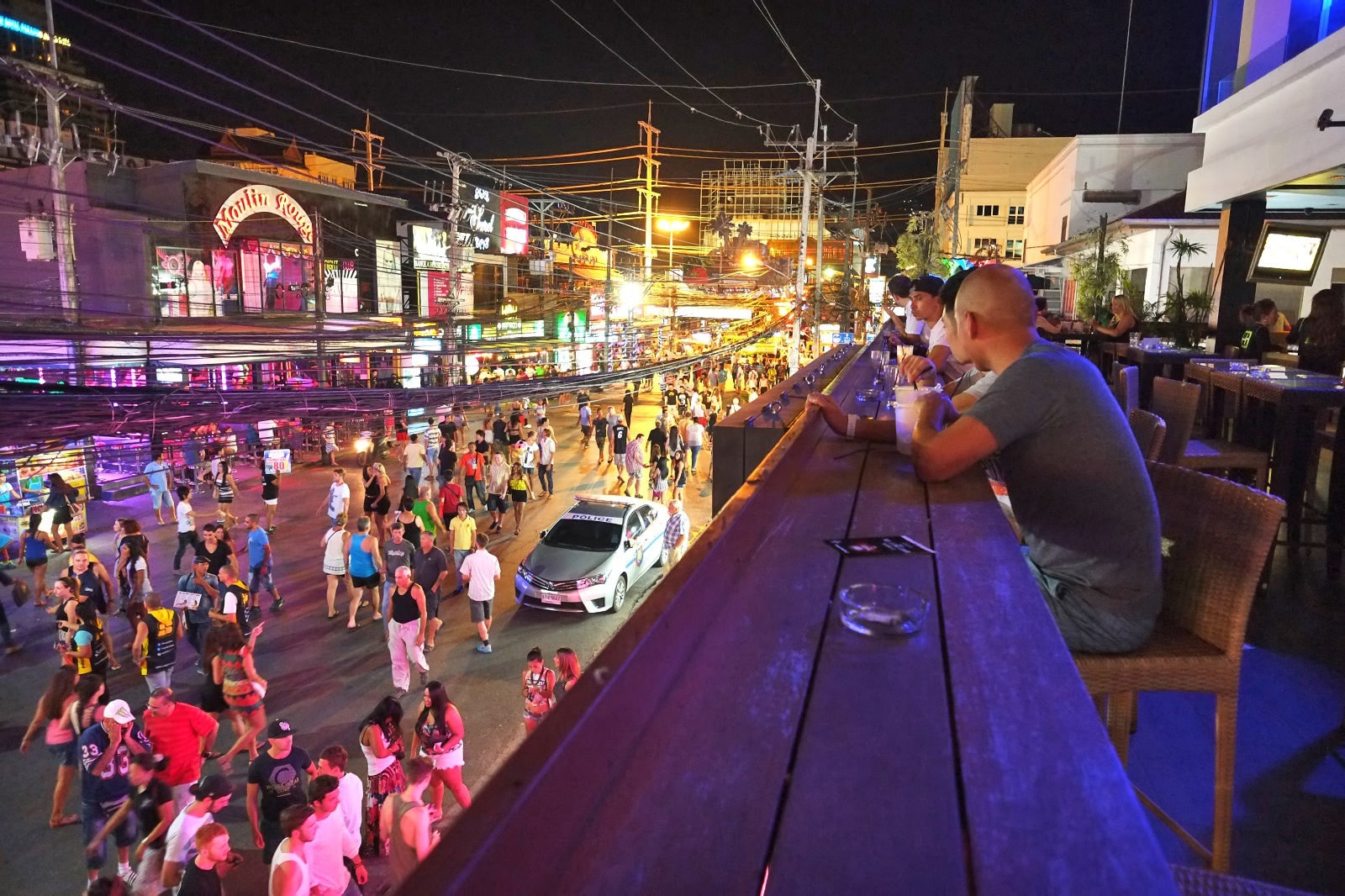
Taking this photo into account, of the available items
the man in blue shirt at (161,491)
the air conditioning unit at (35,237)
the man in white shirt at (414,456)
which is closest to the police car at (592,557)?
the man in white shirt at (414,456)

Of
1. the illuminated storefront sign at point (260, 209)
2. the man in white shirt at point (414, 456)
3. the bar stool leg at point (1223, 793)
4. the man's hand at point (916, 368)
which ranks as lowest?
the man in white shirt at point (414, 456)

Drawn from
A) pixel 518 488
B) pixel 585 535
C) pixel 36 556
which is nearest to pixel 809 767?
pixel 585 535

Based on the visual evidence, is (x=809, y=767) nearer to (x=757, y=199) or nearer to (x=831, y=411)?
(x=831, y=411)

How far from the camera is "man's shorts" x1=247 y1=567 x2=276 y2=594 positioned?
1070 cm

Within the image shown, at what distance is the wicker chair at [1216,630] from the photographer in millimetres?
2264

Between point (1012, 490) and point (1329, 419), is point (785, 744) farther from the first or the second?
point (1329, 419)

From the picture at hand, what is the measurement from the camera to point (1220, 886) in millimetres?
1318

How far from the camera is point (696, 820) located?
3.09 ft

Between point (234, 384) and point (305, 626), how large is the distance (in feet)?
29.1

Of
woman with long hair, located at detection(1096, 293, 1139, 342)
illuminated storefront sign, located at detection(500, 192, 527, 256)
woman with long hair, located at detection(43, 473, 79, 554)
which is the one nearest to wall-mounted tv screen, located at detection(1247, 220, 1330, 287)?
woman with long hair, located at detection(1096, 293, 1139, 342)

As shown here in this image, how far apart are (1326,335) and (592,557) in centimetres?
868

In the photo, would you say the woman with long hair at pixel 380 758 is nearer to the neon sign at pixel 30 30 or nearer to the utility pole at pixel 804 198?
the neon sign at pixel 30 30

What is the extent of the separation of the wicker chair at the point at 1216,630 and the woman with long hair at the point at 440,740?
17.0 feet

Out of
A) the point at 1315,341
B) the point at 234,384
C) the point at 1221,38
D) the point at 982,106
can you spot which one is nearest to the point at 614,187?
the point at 982,106
